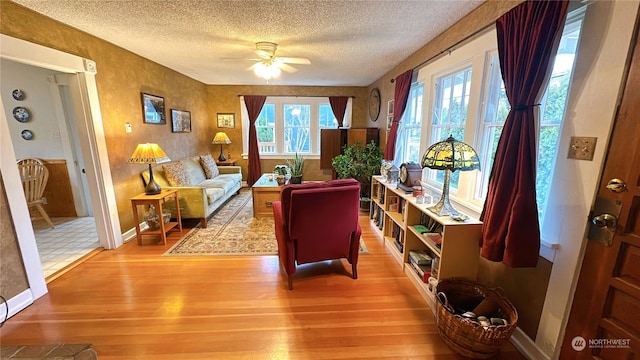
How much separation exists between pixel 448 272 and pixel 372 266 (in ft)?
2.84

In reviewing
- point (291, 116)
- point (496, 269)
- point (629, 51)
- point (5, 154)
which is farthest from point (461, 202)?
point (291, 116)

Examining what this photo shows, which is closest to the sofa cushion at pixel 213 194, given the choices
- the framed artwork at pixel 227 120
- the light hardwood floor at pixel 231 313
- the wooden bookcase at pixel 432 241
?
the light hardwood floor at pixel 231 313

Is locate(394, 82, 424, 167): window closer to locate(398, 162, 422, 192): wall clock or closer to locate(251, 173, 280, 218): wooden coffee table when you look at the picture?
locate(398, 162, 422, 192): wall clock

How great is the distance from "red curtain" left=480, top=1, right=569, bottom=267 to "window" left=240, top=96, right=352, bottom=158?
4.50m

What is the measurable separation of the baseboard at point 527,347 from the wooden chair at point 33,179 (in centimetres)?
532

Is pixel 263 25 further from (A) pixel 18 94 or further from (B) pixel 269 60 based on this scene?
(A) pixel 18 94

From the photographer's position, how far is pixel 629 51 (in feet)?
3.51

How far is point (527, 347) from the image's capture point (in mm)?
1548

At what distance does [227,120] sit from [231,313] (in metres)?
4.87

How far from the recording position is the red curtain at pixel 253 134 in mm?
5617

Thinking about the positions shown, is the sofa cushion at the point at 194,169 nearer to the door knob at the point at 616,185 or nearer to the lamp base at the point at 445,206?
the lamp base at the point at 445,206

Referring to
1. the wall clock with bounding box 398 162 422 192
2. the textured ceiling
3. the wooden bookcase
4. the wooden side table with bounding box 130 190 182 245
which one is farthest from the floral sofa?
the wall clock with bounding box 398 162 422 192

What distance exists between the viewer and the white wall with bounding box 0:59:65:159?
11.0ft

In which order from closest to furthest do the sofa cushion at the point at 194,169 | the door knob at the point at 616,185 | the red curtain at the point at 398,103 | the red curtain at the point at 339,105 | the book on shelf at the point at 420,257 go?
the door knob at the point at 616,185 → the book on shelf at the point at 420,257 → the red curtain at the point at 398,103 → the sofa cushion at the point at 194,169 → the red curtain at the point at 339,105
